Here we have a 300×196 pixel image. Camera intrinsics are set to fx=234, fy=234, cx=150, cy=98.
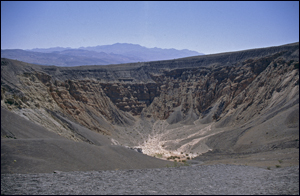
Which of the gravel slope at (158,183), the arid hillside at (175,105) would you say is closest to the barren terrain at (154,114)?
the arid hillside at (175,105)

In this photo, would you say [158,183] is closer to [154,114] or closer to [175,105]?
[154,114]

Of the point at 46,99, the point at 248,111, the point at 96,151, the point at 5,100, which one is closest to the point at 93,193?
the point at 96,151

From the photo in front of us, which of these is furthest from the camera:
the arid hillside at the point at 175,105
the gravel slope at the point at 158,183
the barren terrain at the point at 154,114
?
the arid hillside at the point at 175,105

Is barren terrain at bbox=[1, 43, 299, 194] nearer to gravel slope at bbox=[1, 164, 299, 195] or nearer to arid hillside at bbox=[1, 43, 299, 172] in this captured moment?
arid hillside at bbox=[1, 43, 299, 172]

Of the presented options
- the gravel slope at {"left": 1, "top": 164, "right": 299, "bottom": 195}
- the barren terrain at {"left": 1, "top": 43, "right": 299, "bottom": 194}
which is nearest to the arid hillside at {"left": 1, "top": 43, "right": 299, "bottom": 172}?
the barren terrain at {"left": 1, "top": 43, "right": 299, "bottom": 194}

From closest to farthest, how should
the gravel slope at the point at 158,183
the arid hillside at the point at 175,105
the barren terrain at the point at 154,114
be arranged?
1. the gravel slope at the point at 158,183
2. the barren terrain at the point at 154,114
3. the arid hillside at the point at 175,105

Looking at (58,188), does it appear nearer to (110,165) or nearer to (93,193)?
(93,193)

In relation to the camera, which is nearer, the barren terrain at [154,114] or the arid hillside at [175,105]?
the barren terrain at [154,114]

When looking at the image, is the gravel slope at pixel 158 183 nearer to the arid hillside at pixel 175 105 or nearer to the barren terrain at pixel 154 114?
the barren terrain at pixel 154 114
